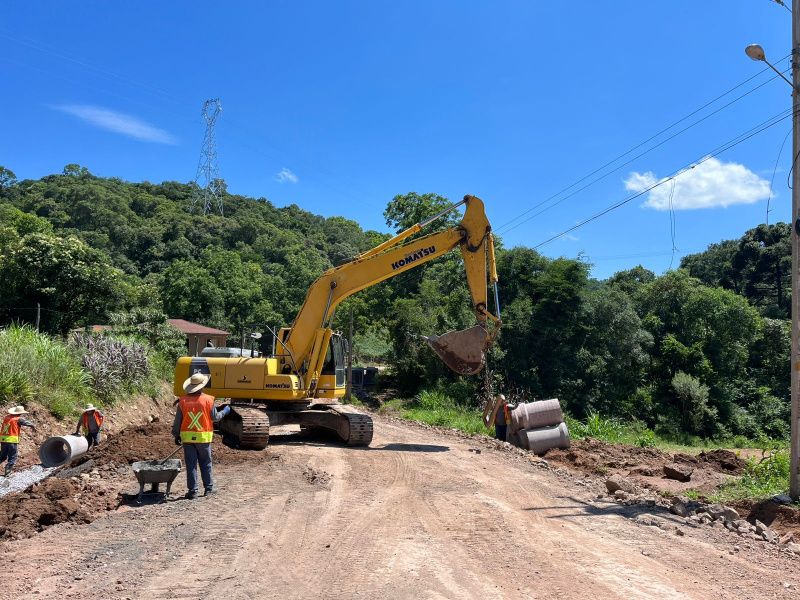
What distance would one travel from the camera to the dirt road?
540cm

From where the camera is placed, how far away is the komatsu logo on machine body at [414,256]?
14.1 meters

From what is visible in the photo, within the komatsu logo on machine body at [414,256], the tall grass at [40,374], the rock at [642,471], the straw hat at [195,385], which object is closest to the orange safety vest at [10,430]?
the tall grass at [40,374]

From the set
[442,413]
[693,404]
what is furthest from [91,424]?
[693,404]

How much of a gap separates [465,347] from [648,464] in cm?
514

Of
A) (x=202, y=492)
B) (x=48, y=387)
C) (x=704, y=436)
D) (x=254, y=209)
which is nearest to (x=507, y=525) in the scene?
(x=202, y=492)

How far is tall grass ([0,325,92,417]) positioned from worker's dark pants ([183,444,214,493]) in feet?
21.6

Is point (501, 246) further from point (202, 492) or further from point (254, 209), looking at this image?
point (254, 209)

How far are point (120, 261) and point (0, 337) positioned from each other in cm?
5067

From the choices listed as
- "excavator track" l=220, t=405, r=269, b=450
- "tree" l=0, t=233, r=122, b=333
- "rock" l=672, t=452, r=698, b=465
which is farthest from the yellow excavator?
"tree" l=0, t=233, r=122, b=333

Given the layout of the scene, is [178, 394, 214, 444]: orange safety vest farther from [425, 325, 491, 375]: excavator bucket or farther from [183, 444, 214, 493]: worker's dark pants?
[425, 325, 491, 375]: excavator bucket

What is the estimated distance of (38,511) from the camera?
7.29 metres

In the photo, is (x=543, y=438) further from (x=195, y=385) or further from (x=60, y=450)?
(x=60, y=450)

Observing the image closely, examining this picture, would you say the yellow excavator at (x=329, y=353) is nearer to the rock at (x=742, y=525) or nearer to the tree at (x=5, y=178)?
the rock at (x=742, y=525)

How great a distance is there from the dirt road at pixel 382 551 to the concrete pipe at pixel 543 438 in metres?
4.81
